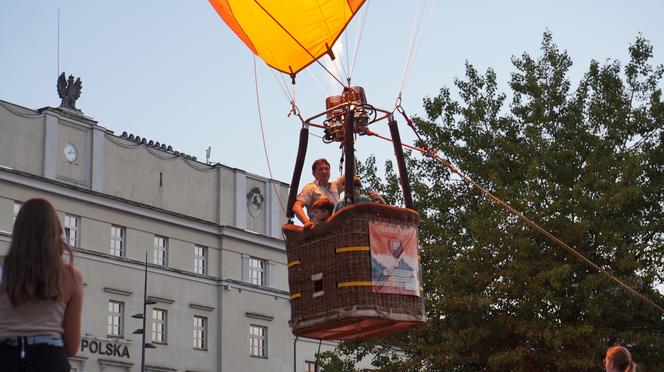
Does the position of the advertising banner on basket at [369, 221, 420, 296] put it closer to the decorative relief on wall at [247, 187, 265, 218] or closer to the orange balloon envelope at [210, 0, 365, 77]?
the orange balloon envelope at [210, 0, 365, 77]

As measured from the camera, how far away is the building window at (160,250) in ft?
169

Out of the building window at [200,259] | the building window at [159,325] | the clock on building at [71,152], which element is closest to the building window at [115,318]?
the building window at [159,325]

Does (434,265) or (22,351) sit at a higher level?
(434,265)

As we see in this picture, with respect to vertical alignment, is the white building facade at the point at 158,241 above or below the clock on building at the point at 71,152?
below

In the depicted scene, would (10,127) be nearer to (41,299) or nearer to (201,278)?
(201,278)

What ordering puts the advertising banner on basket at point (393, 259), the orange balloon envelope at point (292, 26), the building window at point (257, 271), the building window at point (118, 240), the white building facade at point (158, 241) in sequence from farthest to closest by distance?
the building window at point (257, 271) < the building window at point (118, 240) < the white building facade at point (158, 241) < the orange balloon envelope at point (292, 26) < the advertising banner on basket at point (393, 259)

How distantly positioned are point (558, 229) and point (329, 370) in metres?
7.49

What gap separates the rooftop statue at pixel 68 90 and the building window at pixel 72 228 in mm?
4907

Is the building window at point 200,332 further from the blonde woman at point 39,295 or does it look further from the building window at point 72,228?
the blonde woman at point 39,295

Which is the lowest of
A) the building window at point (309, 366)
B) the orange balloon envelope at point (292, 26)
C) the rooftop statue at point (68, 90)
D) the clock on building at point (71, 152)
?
the orange balloon envelope at point (292, 26)

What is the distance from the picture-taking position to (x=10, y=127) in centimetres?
4578

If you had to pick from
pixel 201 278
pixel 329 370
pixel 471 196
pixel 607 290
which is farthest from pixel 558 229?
pixel 201 278

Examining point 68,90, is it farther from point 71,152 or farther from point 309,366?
point 309,366

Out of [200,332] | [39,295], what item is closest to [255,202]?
[200,332]
